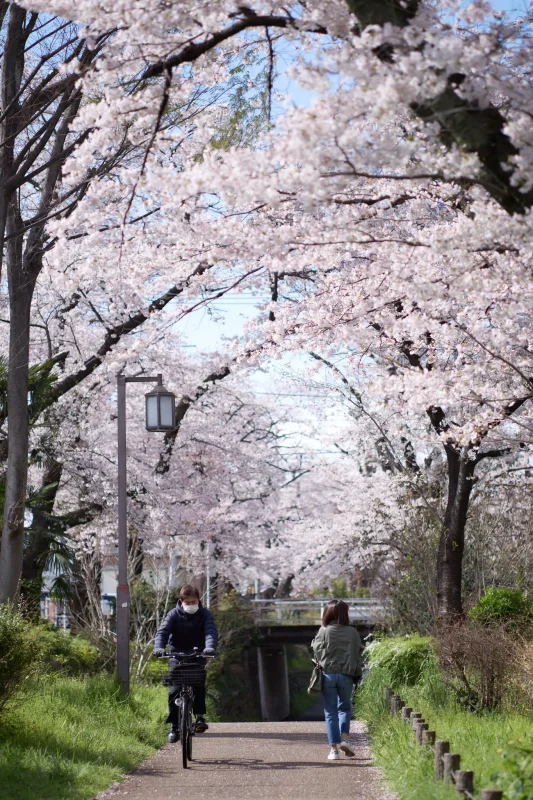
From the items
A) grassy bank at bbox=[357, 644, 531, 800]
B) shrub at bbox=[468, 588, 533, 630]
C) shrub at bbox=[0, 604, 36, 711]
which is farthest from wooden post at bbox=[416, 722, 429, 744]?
shrub at bbox=[468, 588, 533, 630]

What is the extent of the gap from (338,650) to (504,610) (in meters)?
3.38

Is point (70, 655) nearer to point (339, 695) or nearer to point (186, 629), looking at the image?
point (186, 629)

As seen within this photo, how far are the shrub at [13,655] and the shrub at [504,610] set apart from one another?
5535mm

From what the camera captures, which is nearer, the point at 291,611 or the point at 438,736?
the point at 438,736

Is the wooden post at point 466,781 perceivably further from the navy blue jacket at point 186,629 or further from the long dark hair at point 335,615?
the navy blue jacket at point 186,629

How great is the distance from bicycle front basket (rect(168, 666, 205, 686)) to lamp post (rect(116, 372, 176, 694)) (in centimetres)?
267

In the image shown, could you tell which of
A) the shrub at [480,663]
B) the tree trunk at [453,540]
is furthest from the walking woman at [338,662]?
the tree trunk at [453,540]

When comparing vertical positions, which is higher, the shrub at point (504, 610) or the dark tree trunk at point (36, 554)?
the dark tree trunk at point (36, 554)

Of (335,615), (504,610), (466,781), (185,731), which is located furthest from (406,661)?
(466,781)

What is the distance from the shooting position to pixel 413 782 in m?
6.34

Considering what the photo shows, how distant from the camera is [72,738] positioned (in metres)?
8.40

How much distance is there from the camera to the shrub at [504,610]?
11.1 meters

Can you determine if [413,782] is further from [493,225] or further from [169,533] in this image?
[169,533]

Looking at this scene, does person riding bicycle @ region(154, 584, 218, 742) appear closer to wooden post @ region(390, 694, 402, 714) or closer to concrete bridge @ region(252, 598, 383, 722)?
wooden post @ region(390, 694, 402, 714)
